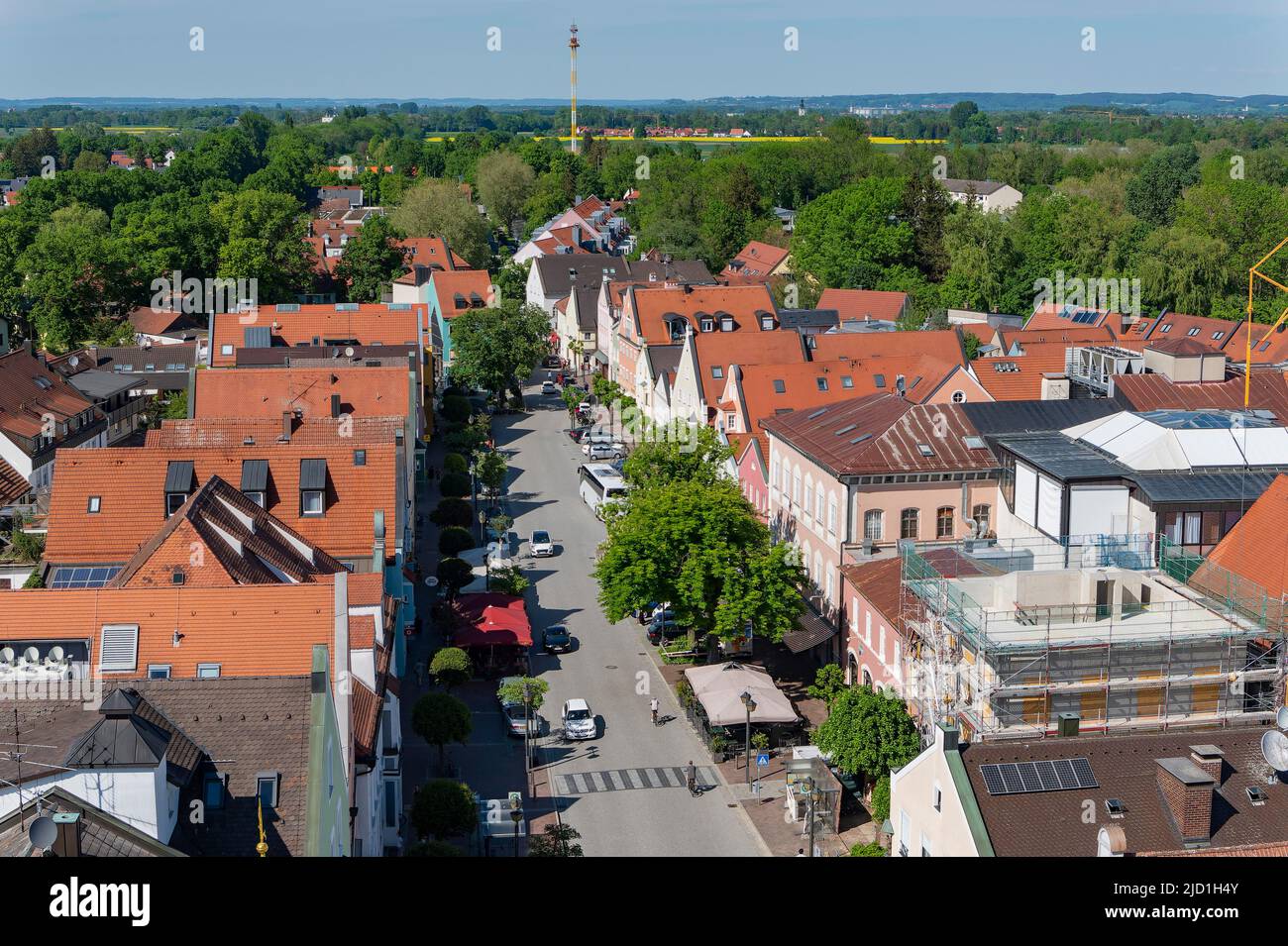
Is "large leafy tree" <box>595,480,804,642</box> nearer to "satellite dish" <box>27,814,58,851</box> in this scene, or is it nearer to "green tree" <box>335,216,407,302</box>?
"satellite dish" <box>27,814,58,851</box>

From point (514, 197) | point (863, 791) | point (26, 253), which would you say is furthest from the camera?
point (514, 197)

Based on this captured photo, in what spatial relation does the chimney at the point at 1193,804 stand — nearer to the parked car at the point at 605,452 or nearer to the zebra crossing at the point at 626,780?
the zebra crossing at the point at 626,780

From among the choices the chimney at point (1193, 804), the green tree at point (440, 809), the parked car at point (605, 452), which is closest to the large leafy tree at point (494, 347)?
the parked car at point (605, 452)

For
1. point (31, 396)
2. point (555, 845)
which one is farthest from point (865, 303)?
point (555, 845)

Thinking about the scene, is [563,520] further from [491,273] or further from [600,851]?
[491,273]

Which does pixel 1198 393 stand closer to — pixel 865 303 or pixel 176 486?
pixel 176 486
